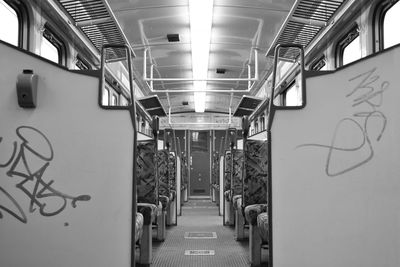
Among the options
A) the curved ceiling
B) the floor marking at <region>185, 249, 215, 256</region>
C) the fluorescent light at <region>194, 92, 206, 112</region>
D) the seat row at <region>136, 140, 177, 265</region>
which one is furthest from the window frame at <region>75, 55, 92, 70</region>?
the fluorescent light at <region>194, 92, 206, 112</region>

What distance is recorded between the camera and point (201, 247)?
19.4 feet

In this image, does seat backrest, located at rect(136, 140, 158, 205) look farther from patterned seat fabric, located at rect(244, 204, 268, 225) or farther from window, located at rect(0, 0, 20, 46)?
window, located at rect(0, 0, 20, 46)

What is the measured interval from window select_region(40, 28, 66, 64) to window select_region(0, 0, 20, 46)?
0.47 m

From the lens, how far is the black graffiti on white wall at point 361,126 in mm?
2217

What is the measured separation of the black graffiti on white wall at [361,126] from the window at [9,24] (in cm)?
269

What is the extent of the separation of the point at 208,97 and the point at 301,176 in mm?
10064

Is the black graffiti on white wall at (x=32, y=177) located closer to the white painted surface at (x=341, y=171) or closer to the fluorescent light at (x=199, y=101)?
the white painted surface at (x=341, y=171)

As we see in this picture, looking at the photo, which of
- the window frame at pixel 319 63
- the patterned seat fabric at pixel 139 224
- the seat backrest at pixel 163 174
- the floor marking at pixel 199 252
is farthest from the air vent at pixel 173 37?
the patterned seat fabric at pixel 139 224

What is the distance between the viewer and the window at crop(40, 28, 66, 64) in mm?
4496

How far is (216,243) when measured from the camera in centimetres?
619

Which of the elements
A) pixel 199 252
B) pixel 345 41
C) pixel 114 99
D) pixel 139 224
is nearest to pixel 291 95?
pixel 345 41

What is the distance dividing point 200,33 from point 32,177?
4.48 meters

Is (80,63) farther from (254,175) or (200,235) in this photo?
(200,235)

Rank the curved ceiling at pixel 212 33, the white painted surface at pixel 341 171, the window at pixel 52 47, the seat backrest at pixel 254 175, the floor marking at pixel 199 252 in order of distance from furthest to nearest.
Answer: the curved ceiling at pixel 212 33 < the floor marking at pixel 199 252 < the seat backrest at pixel 254 175 < the window at pixel 52 47 < the white painted surface at pixel 341 171
